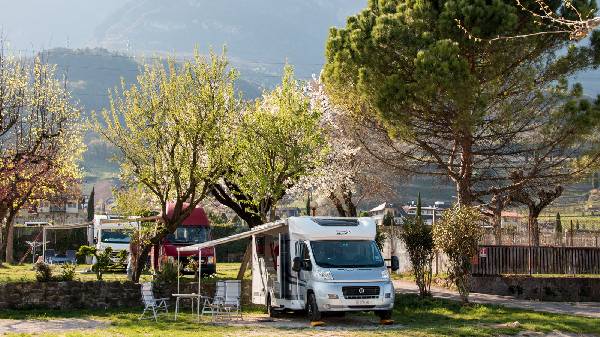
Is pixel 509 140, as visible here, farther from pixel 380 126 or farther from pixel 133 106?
pixel 133 106

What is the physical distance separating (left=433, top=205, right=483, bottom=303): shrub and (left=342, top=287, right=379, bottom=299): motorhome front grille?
455cm

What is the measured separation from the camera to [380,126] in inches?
1278

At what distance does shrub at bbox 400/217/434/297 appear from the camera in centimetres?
2673

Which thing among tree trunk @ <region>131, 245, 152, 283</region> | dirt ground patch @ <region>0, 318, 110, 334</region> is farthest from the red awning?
dirt ground patch @ <region>0, 318, 110, 334</region>

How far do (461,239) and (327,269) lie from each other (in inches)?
213

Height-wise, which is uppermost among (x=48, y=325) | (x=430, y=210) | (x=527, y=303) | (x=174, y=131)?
(x=430, y=210)

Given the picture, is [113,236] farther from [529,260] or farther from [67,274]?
[529,260]

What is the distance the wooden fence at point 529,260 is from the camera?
3191cm

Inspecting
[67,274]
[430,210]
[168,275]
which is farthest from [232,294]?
[430,210]

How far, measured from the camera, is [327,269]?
70.0ft

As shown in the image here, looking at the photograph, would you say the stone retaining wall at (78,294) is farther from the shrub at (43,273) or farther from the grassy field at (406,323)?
the grassy field at (406,323)

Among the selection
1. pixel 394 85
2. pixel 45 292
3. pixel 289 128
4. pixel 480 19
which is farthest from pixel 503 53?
pixel 45 292

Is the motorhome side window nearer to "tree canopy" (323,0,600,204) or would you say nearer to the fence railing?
"tree canopy" (323,0,600,204)

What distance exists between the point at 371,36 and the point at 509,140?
6.62m
